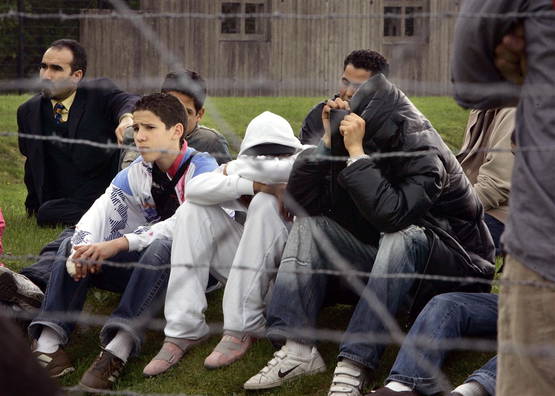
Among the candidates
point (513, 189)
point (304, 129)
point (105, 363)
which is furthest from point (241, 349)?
point (513, 189)

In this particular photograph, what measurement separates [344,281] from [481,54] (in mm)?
1877

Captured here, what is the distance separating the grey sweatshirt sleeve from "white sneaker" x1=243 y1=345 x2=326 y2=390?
1.79 meters

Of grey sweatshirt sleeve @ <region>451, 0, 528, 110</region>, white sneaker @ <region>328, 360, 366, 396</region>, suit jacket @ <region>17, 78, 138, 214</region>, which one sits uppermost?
grey sweatshirt sleeve @ <region>451, 0, 528, 110</region>

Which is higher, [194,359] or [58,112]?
[58,112]

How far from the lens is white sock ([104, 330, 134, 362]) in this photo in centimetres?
498

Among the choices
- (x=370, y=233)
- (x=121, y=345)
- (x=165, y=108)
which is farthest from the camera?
(x=165, y=108)

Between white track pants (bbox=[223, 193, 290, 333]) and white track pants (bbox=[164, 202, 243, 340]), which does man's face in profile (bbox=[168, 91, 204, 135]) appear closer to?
white track pants (bbox=[164, 202, 243, 340])

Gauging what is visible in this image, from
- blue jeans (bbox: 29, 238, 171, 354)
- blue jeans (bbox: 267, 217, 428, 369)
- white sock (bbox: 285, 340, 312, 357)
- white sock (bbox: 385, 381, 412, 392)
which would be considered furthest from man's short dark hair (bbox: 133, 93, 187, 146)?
white sock (bbox: 385, 381, 412, 392)

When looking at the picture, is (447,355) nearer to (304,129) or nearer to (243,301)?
(243,301)

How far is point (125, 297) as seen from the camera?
5.02 metres

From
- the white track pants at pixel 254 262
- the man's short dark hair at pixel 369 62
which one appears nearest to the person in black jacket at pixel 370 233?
the white track pants at pixel 254 262

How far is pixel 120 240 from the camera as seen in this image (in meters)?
5.06

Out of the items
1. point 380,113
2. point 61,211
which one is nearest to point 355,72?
point 380,113

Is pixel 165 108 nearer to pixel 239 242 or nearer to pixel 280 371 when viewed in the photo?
pixel 239 242
